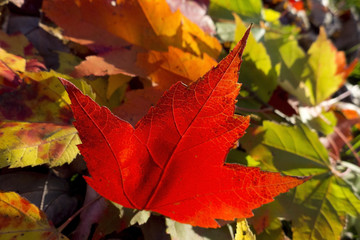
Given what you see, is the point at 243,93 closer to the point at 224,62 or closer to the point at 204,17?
the point at 204,17

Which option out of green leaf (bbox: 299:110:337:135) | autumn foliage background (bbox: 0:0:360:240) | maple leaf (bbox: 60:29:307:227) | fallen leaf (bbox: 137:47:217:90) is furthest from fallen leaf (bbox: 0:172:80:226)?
green leaf (bbox: 299:110:337:135)

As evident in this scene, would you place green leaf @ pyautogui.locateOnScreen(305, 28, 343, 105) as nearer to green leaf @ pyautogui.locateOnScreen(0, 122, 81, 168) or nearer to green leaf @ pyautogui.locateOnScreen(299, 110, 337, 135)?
green leaf @ pyautogui.locateOnScreen(299, 110, 337, 135)

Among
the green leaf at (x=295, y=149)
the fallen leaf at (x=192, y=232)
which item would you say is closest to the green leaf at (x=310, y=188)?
the green leaf at (x=295, y=149)

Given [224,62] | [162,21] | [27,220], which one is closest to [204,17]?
[162,21]

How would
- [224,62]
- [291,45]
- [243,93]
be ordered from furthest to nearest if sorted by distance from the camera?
1. [291,45]
2. [243,93]
3. [224,62]

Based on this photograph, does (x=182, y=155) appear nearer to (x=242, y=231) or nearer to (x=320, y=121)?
(x=242, y=231)

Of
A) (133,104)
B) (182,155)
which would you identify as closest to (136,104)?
(133,104)

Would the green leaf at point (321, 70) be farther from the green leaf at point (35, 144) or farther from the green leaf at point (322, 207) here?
the green leaf at point (35, 144)
